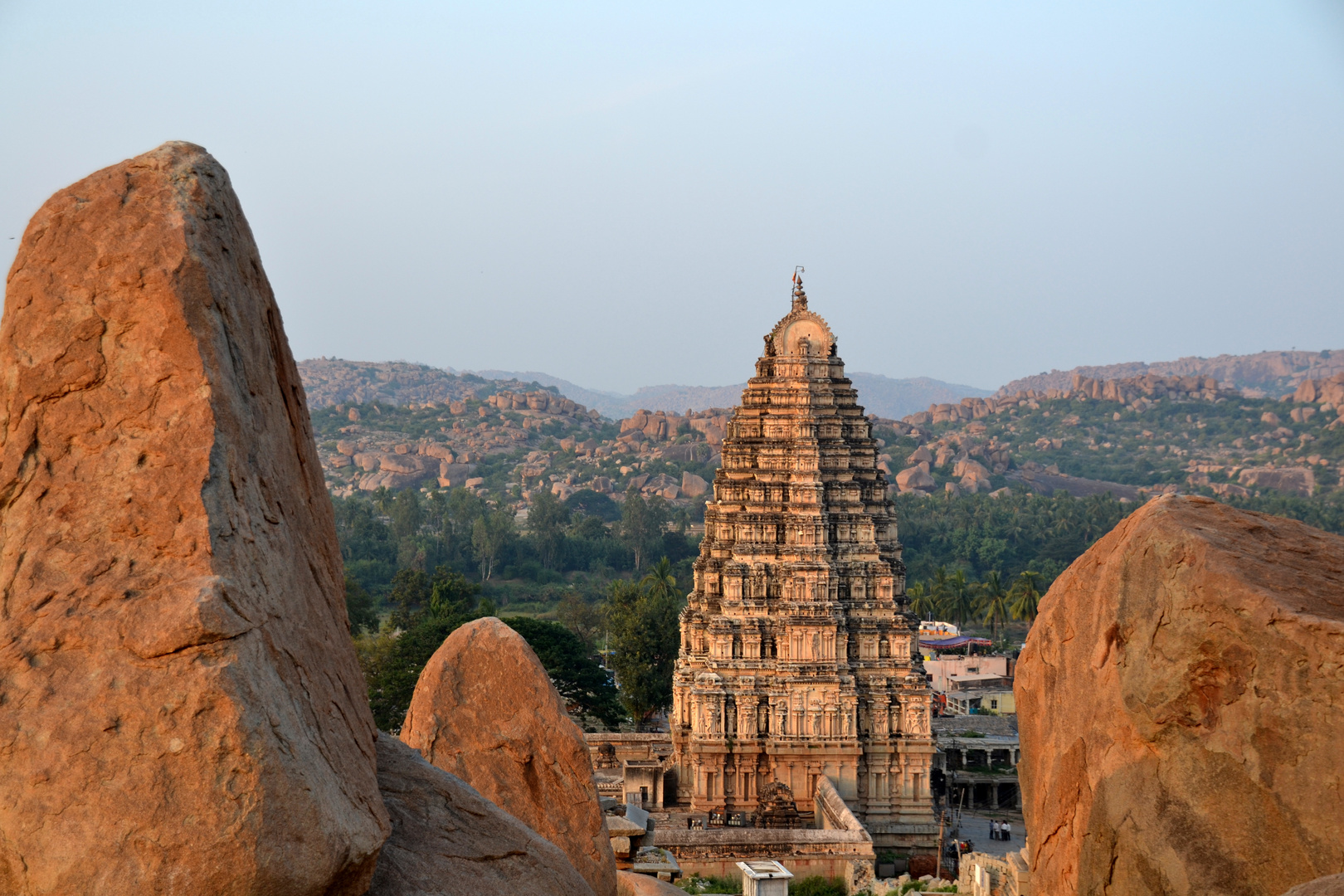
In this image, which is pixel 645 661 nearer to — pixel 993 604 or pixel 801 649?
pixel 801 649

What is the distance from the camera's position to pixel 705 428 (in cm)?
15325

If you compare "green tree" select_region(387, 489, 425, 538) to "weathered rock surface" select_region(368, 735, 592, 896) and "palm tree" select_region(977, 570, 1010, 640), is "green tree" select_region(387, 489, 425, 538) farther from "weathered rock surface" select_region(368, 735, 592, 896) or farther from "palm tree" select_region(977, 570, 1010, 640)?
"weathered rock surface" select_region(368, 735, 592, 896)

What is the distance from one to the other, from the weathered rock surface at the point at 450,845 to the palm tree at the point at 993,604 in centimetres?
5301

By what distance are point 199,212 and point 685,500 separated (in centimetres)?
11252

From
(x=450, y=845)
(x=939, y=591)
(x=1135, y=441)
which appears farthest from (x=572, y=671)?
(x=1135, y=441)

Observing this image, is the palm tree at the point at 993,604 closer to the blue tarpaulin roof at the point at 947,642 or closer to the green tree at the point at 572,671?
the blue tarpaulin roof at the point at 947,642

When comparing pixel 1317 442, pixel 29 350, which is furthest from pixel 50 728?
pixel 1317 442

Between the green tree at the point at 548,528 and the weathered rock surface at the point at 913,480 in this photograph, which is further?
the weathered rock surface at the point at 913,480

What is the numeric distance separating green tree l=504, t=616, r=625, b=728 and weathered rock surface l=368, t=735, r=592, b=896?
108 ft

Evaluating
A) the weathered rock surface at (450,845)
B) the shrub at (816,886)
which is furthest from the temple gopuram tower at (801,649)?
the weathered rock surface at (450,845)

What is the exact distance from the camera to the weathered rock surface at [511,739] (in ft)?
32.3

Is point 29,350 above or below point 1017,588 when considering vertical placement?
above

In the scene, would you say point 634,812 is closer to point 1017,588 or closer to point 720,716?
point 720,716

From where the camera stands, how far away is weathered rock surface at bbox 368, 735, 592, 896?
18.4 feet
